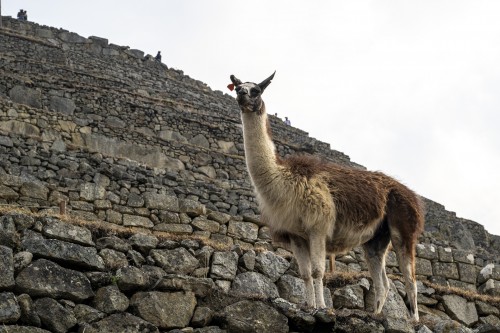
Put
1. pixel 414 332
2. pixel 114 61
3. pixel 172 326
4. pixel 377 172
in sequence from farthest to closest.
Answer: pixel 114 61
pixel 377 172
pixel 414 332
pixel 172 326

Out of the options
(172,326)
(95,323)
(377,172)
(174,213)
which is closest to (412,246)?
(377,172)

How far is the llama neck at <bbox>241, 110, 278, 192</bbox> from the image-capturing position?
7.84 m

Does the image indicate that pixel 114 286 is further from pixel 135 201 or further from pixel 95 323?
pixel 135 201

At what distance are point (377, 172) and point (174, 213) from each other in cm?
474

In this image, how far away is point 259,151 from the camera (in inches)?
313

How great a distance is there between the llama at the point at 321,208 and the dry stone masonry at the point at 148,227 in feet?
2.06

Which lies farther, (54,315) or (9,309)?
(54,315)

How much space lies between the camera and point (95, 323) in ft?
19.8

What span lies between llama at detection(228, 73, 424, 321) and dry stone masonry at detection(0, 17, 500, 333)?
628 millimetres

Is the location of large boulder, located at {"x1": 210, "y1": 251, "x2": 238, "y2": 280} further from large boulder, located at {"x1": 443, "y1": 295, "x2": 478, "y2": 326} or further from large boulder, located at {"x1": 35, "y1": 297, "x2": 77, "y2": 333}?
large boulder, located at {"x1": 443, "y1": 295, "x2": 478, "y2": 326}

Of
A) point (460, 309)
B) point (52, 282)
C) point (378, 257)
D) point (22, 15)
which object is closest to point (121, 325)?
point (52, 282)

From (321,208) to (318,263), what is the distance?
1.99 ft

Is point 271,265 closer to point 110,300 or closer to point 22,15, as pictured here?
point 110,300

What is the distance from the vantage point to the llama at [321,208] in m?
7.59
